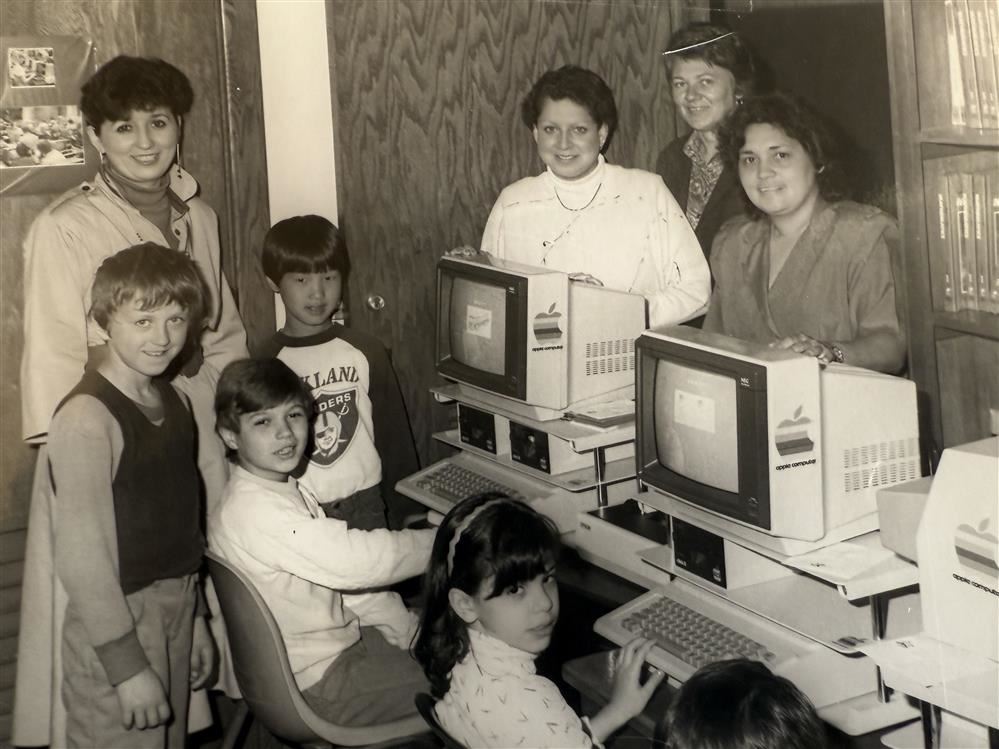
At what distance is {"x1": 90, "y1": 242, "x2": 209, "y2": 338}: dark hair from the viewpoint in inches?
90.4

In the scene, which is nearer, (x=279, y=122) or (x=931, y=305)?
(x=931, y=305)

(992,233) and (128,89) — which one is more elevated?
(128,89)

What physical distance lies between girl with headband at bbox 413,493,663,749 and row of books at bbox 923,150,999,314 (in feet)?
3.22

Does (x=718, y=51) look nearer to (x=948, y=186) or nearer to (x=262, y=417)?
(x=948, y=186)

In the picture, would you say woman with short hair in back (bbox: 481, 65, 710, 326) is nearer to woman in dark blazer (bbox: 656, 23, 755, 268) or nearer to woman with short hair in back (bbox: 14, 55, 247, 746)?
woman in dark blazer (bbox: 656, 23, 755, 268)

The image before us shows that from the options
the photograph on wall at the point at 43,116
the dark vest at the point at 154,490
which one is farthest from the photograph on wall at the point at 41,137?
the dark vest at the point at 154,490

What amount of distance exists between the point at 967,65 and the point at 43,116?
1.87 metres

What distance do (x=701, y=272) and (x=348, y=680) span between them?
51.6 inches

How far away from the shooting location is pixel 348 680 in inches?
92.1

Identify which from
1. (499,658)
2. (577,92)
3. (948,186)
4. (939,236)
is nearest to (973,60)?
(948,186)

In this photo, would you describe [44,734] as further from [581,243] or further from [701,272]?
[701,272]

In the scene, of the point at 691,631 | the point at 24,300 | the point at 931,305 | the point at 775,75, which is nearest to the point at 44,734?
the point at 24,300

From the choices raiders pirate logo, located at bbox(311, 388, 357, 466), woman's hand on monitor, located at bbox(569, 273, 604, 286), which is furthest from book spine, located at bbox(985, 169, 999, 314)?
raiders pirate logo, located at bbox(311, 388, 357, 466)

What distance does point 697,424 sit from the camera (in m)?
2.00
